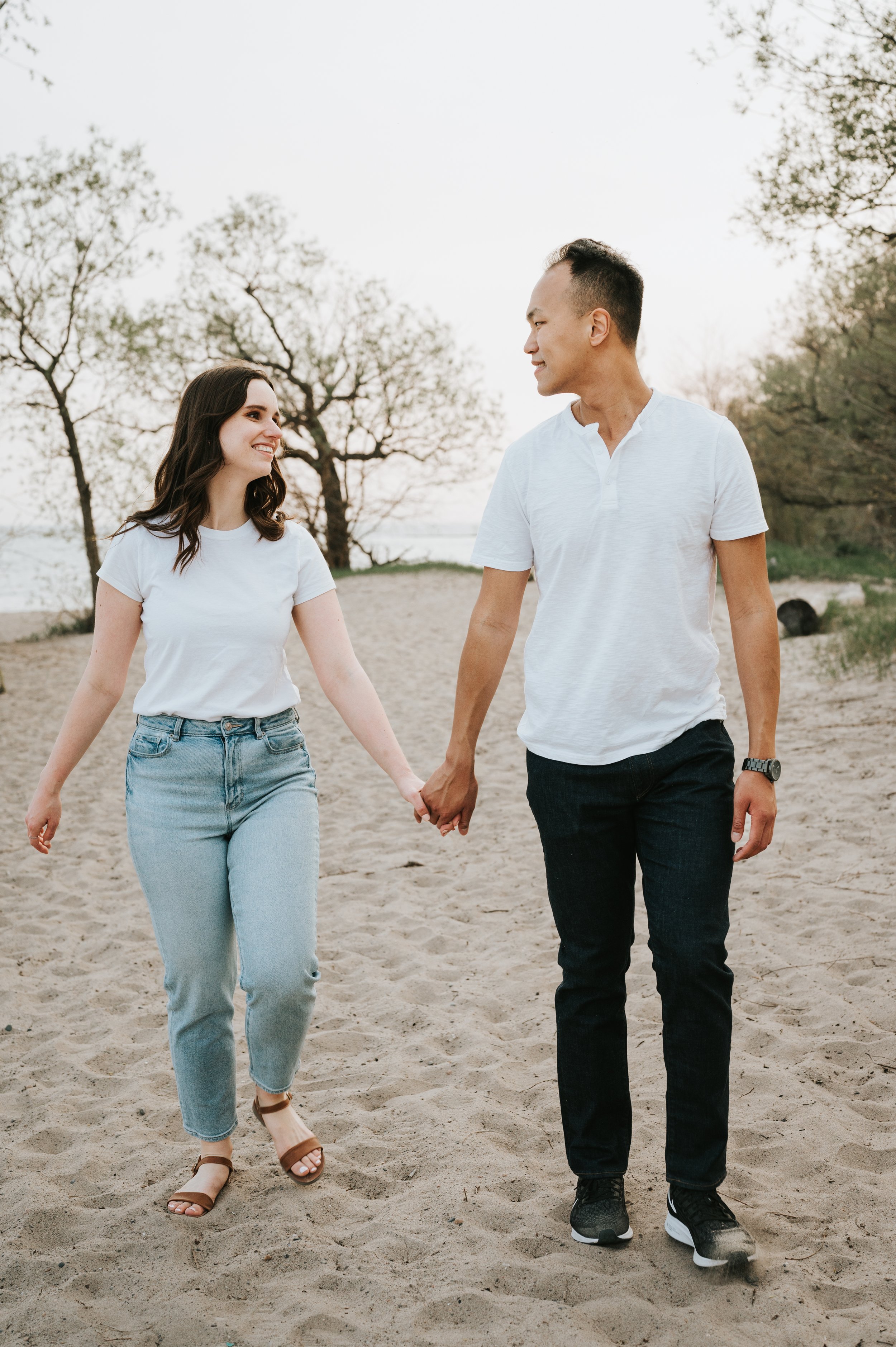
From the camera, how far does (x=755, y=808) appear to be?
2.38 m

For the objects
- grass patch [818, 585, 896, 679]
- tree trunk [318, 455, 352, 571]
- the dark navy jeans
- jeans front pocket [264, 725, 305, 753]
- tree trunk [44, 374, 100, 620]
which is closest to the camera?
the dark navy jeans

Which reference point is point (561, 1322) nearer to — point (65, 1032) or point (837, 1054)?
point (837, 1054)

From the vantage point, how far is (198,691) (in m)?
2.63

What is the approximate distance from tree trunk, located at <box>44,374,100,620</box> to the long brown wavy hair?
1687 cm

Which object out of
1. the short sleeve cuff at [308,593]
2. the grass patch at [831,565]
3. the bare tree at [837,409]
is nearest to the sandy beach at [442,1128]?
the short sleeve cuff at [308,593]

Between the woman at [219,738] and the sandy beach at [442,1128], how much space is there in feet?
1.21

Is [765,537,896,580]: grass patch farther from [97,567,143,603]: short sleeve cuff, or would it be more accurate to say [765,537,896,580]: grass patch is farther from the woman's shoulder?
[97,567,143,603]: short sleeve cuff

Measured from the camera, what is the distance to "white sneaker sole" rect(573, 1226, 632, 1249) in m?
2.57

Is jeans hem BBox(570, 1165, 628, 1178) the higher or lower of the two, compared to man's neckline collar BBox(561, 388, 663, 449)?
lower

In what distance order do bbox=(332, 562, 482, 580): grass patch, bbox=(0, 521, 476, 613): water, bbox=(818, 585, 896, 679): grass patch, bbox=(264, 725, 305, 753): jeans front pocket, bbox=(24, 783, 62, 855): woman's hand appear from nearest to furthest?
bbox=(264, 725, 305, 753): jeans front pocket
bbox=(24, 783, 62, 855): woman's hand
bbox=(818, 585, 896, 679): grass patch
bbox=(0, 521, 476, 613): water
bbox=(332, 562, 482, 580): grass patch

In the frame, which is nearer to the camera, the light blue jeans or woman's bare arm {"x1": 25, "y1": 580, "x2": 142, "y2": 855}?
the light blue jeans

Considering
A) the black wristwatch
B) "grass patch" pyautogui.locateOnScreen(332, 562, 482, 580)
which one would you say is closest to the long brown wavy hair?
the black wristwatch

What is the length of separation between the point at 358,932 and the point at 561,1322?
9.65 feet

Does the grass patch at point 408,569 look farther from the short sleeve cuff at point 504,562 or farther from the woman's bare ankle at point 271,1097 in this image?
the short sleeve cuff at point 504,562
